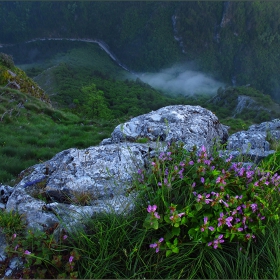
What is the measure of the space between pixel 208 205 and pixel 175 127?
374 cm

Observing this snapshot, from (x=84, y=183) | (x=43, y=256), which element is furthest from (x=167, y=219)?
(x=84, y=183)

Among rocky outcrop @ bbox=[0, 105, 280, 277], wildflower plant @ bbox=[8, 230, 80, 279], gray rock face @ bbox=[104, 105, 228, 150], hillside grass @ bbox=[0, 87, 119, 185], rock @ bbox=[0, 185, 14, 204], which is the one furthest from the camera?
hillside grass @ bbox=[0, 87, 119, 185]

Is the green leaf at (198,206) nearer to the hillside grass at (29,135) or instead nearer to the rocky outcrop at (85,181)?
the rocky outcrop at (85,181)

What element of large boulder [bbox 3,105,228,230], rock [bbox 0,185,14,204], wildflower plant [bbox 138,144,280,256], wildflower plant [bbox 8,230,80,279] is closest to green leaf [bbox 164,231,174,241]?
wildflower plant [bbox 138,144,280,256]

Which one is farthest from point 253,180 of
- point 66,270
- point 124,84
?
point 124,84

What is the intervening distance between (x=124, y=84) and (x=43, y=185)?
156 meters

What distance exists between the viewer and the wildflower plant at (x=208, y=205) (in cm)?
279

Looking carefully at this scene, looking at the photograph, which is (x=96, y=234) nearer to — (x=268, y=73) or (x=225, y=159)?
(x=225, y=159)

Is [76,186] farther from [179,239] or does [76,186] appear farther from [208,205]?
[208,205]

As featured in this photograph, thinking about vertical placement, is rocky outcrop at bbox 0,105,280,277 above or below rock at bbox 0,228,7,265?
above

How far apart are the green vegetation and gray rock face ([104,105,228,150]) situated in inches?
103

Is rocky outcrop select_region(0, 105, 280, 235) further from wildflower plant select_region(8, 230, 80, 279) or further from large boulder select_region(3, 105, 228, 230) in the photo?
wildflower plant select_region(8, 230, 80, 279)

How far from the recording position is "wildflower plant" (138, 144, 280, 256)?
279 cm

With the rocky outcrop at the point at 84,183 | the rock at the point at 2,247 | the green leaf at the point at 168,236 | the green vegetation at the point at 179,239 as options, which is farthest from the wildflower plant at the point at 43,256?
the green leaf at the point at 168,236
